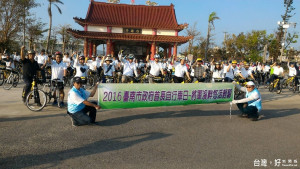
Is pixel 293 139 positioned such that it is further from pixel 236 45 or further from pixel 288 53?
pixel 288 53

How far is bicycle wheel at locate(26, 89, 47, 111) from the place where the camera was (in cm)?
675

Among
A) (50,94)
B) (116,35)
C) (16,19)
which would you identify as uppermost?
(16,19)

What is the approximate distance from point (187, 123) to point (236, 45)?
41256 mm

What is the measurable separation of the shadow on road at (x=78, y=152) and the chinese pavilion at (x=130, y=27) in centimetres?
2325

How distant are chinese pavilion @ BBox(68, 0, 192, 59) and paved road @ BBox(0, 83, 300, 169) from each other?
849 inches

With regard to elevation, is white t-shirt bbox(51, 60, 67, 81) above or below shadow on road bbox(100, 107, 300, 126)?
above

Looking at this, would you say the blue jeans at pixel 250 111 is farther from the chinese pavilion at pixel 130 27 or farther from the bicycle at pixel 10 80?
A: the chinese pavilion at pixel 130 27

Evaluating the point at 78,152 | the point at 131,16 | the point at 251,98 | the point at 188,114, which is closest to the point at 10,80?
the point at 78,152

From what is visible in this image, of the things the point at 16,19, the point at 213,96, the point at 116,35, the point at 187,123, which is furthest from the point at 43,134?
the point at 16,19

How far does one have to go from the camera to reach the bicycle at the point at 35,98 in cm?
675

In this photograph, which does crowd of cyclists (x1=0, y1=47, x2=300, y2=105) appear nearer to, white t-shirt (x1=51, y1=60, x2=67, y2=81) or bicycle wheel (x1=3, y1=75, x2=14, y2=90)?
white t-shirt (x1=51, y1=60, x2=67, y2=81)

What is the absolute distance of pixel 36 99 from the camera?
22.6 feet

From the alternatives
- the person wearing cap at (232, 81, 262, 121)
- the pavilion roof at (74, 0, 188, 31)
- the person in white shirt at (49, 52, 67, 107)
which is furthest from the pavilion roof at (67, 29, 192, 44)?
the person wearing cap at (232, 81, 262, 121)

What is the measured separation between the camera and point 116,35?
28.8 m
